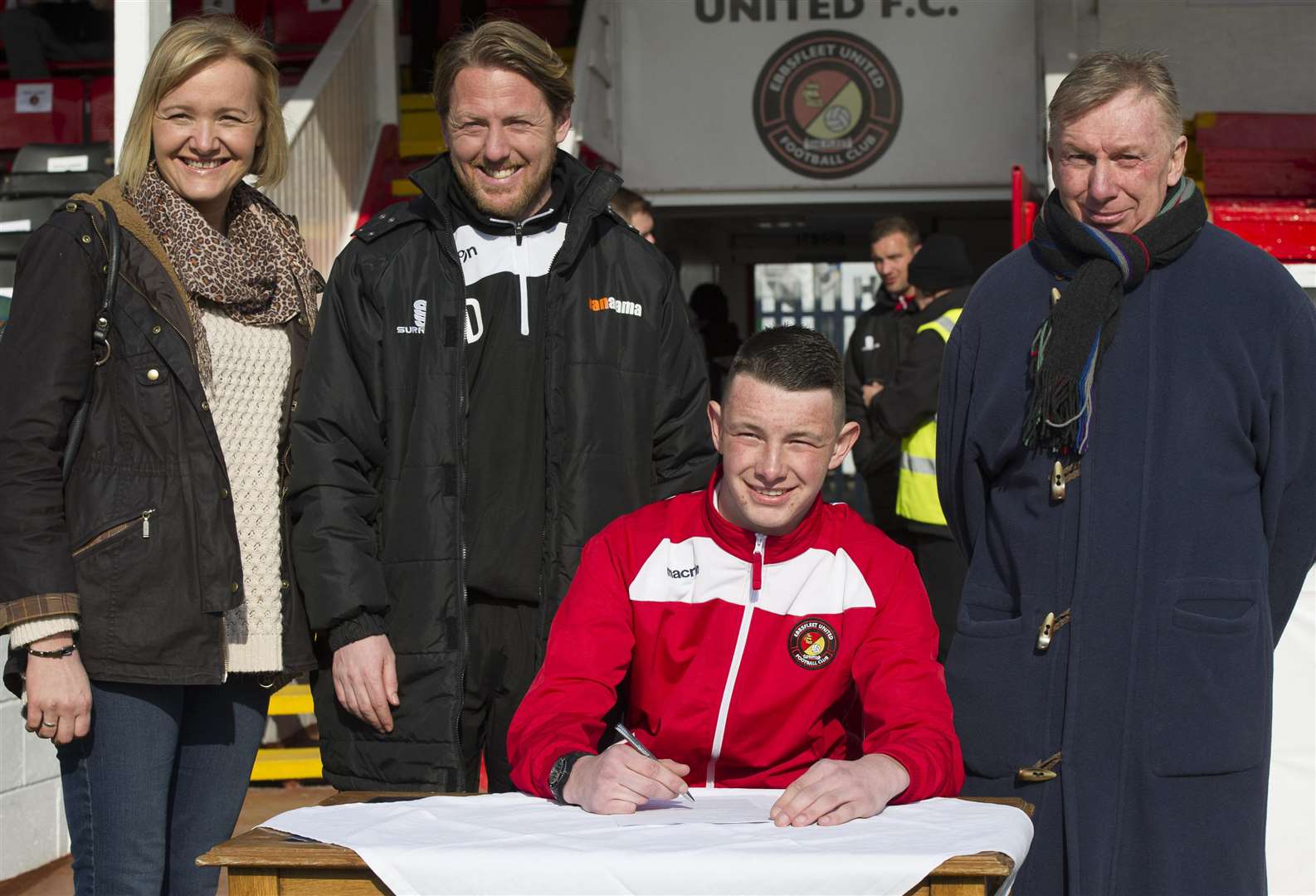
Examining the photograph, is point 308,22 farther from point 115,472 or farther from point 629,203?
point 115,472

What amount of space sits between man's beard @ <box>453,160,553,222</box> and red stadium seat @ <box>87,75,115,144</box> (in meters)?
7.57

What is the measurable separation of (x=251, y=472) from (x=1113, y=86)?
167 cm

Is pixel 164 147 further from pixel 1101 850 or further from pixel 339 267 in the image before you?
pixel 1101 850

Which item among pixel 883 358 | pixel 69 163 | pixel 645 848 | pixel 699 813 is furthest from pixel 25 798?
pixel 69 163

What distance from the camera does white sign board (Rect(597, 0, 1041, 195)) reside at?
939 centimetres

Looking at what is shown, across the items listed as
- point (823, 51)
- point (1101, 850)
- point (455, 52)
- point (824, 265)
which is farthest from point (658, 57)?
point (1101, 850)

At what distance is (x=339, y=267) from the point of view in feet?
9.46

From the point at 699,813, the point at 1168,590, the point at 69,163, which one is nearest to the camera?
the point at 699,813

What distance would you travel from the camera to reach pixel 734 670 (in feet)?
8.02

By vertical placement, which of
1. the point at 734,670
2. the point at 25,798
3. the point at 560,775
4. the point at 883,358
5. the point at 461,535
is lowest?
the point at 25,798

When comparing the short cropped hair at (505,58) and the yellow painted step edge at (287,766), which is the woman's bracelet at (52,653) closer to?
the short cropped hair at (505,58)

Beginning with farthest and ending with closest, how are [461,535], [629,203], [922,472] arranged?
[629,203] < [922,472] < [461,535]

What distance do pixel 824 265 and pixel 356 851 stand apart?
45.2ft

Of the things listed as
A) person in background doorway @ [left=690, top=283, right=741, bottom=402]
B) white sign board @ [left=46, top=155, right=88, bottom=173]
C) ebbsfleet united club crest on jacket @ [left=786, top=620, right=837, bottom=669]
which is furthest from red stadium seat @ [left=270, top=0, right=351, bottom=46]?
ebbsfleet united club crest on jacket @ [left=786, top=620, right=837, bottom=669]
